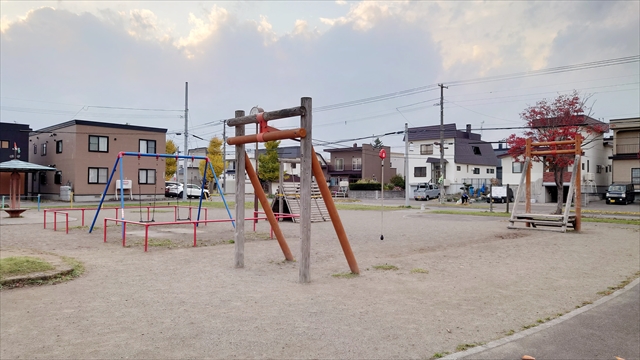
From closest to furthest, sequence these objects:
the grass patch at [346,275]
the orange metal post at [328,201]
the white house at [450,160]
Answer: the orange metal post at [328,201]
the grass patch at [346,275]
the white house at [450,160]

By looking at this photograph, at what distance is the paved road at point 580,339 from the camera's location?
4083 mm

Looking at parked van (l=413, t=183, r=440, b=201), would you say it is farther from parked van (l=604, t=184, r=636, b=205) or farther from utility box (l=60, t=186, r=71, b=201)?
utility box (l=60, t=186, r=71, b=201)

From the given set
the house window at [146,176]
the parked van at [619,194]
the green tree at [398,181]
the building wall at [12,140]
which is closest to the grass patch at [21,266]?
the house window at [146,176]

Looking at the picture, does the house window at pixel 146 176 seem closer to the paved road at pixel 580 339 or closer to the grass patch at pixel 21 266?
the grass patch at pixel 21 266

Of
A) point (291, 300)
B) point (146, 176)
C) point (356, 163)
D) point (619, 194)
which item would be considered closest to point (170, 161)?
point (146, 176)

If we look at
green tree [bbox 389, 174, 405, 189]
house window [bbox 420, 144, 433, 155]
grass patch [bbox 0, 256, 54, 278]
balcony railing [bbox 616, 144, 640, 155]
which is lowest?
grass patch [bbox 0, 256, 54, 278]

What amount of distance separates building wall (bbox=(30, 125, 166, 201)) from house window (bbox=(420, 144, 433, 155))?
2778 centimetres

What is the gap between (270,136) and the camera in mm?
7355

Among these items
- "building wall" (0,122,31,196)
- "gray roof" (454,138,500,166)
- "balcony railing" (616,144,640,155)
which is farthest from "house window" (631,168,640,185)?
"building wall" (0,122,31,196)

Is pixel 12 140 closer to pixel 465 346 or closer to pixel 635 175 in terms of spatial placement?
pixel 465 346

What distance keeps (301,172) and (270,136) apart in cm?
90

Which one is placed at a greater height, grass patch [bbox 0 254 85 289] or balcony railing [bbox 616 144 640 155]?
→ balcony railing [bbox 616 144 640 155]

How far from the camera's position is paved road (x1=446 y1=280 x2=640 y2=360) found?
408cm

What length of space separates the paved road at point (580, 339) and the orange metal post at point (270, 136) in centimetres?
399
